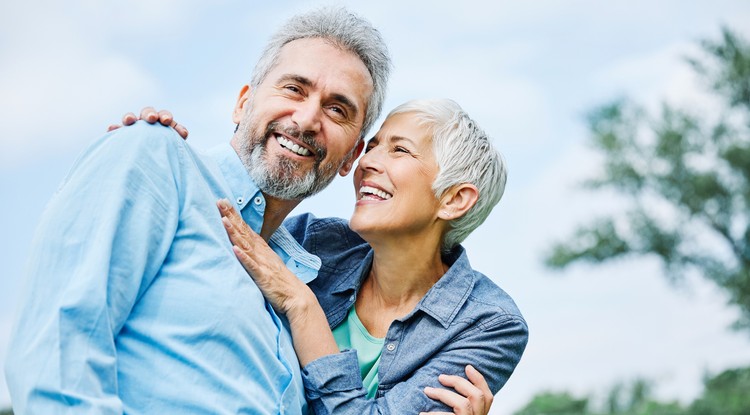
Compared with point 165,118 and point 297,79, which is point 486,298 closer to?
point 297,79

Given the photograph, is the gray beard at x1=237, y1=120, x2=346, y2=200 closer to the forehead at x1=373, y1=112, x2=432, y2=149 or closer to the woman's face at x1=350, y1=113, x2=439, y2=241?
the woman's face at x1=350, y1=113, x2=439, y2=241

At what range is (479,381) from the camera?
2578 mm

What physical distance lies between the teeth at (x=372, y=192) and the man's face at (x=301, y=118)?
0.29 m

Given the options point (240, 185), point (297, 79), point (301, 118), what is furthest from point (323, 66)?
point (240, 185)

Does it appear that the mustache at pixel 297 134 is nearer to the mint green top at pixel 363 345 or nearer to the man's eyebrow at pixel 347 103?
the man's eyebrow at pixel 347 103

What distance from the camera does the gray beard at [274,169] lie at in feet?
8.23

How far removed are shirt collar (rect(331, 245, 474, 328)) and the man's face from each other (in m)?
0.43

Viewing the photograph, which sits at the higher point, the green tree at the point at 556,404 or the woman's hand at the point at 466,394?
the green tree at the point at 556,404

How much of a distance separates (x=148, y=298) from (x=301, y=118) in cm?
85

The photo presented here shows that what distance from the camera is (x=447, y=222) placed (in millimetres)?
3070

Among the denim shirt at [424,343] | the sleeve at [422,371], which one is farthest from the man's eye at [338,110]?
the sleeve at [422,371]

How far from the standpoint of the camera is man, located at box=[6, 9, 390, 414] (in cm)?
164

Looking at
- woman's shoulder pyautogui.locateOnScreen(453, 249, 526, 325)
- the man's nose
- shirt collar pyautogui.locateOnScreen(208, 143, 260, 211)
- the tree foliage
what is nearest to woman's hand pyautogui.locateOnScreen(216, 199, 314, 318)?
shirt collar pyautogui.locateOnScreen(208, 143, 260, 211)

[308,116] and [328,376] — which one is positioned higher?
[308,116]
